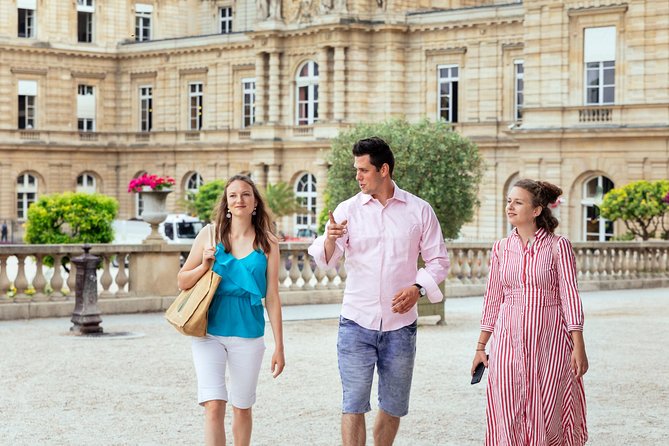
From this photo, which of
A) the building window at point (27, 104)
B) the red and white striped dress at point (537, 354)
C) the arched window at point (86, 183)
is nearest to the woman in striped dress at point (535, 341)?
the red and white striped dress at point (537, 354)

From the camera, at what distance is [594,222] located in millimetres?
42250

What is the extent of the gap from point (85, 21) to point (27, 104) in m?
4.52

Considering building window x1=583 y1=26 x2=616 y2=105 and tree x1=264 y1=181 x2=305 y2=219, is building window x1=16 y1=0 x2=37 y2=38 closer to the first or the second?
tree x1=264 y1=181 x2=305 y2=219

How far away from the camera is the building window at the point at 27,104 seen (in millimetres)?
62906

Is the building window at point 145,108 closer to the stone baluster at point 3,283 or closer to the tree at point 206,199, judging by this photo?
the tree at point 206,199

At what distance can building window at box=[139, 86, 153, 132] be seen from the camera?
6394 cm

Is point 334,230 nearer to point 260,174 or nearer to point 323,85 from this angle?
point 323,85

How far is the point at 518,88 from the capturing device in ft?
161

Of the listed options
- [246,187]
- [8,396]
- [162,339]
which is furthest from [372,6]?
[246,187]

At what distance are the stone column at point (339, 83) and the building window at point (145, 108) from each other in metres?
13.5

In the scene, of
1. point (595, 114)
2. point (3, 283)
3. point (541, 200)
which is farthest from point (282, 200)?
point (541, 200)

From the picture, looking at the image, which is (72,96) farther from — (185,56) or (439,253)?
(439,253)

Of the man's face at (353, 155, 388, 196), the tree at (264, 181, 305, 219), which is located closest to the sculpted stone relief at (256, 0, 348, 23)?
the tree at (264, 181, 305, 219)

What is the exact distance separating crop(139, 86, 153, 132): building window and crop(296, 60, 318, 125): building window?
10445 millimetres
